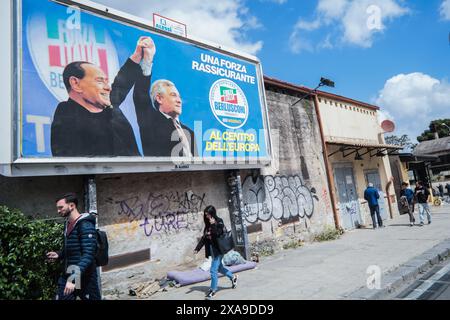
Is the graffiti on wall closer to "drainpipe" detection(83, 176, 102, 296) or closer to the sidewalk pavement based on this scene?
"drainpipe" detection(83, 176, 102, 296)

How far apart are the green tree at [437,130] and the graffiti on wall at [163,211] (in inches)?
2524

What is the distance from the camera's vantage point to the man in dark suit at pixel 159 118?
22.7ft

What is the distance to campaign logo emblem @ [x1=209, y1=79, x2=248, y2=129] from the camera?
28.1 ft

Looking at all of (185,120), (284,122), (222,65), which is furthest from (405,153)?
(185,120)

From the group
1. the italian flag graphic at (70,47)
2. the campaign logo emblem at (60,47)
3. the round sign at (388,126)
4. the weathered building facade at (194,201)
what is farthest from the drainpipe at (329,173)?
the italian flag graphic at (70,47)

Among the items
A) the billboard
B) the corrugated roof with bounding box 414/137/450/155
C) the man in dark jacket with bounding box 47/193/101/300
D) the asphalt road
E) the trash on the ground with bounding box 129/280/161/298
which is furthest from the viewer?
Answer: the corrugated roof with bounding box 414/137/450/155

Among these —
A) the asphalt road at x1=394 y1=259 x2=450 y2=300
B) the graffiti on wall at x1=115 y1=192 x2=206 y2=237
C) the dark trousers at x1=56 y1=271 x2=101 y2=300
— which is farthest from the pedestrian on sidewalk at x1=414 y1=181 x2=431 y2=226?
the dark trousers at x1=56 y1=271 x2=101 y2=300

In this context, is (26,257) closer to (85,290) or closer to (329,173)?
(85,290)

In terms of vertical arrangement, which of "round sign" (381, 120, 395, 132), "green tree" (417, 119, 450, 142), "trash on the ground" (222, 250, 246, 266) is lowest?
"trash on the ground" (222, 250, 246, 266)

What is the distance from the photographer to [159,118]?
284 inches

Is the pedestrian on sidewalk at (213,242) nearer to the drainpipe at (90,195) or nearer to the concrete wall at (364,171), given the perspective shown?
the drainpipe at (90,195)

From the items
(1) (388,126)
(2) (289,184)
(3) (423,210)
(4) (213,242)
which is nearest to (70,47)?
(4) (213,242)

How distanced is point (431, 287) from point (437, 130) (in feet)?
215

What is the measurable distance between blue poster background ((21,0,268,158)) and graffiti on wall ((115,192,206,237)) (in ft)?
3.82
